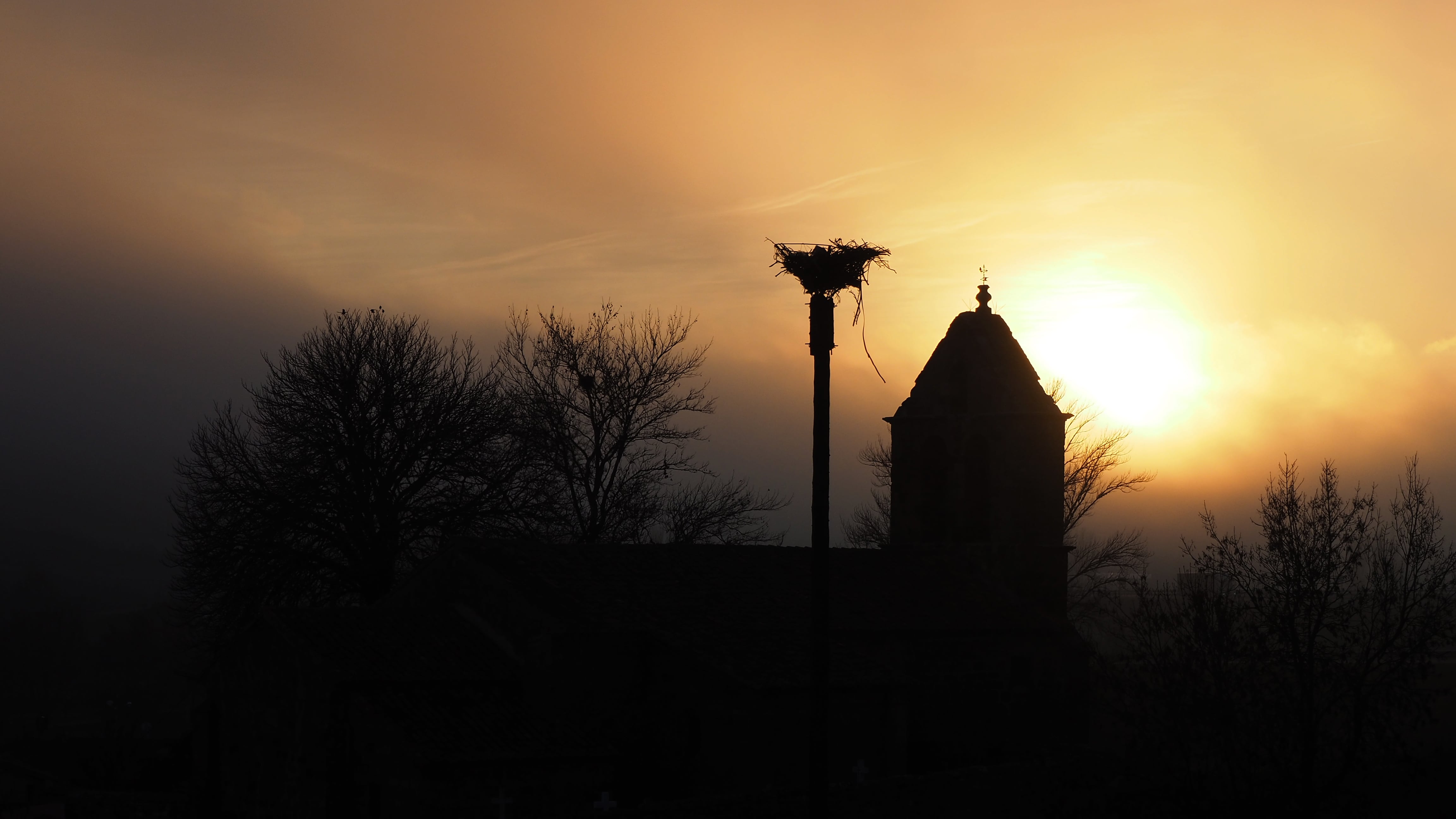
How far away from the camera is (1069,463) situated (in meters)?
45.4

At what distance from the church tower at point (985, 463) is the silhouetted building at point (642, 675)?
77mm

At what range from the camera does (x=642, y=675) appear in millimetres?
22531

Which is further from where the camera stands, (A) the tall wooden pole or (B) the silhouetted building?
(B) the silhouetted building

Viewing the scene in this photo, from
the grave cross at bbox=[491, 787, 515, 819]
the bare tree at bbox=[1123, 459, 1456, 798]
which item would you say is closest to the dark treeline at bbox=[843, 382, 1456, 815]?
the bare tree at bbox=[1123, 459, 1456, 798]

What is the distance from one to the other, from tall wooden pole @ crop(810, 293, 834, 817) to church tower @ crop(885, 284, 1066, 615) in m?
16.2

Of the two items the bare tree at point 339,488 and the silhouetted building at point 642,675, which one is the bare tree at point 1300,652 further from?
the bare tree at point 339,488

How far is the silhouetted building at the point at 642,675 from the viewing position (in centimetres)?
1981

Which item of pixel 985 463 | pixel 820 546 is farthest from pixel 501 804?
pixel 985 463

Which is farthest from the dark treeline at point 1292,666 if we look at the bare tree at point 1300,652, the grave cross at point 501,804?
the grave cross at point 501,804

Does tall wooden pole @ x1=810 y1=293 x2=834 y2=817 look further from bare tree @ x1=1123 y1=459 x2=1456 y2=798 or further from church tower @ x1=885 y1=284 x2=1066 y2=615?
church tower @ x1=885 y1=284 x2=1066 y2=615

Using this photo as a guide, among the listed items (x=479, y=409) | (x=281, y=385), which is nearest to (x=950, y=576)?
(x=479, y=409)

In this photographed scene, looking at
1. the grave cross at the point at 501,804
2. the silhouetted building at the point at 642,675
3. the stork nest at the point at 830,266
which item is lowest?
the grave cross at the point at 501,804

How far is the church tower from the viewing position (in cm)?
3059

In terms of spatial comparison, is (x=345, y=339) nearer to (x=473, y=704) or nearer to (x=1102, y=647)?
(x=473, y=704)
